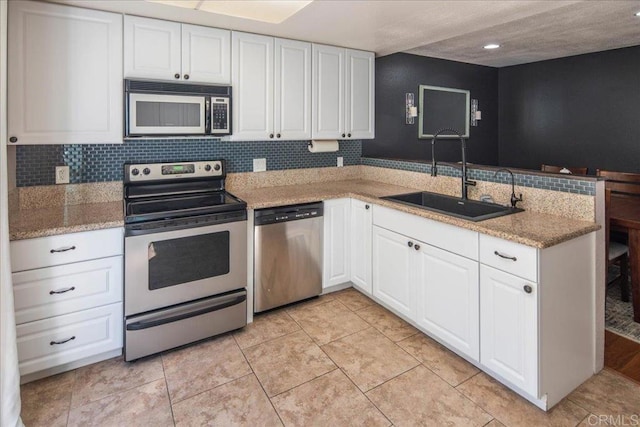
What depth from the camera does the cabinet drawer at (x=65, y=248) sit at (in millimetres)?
1876

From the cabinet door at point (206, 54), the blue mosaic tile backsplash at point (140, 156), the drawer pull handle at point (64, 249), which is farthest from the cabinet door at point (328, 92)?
the drawer pull handle at point (64, 249)

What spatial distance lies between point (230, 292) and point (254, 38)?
6.01ft

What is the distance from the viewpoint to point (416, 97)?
3.95 m

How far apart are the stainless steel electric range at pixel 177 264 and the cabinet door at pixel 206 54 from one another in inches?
27.1

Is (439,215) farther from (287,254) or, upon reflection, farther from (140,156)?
(140,156)

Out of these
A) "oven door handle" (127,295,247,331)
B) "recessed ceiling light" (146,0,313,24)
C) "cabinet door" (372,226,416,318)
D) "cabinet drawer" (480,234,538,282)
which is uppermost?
"recessed ceiling light" (146,0,313,24)

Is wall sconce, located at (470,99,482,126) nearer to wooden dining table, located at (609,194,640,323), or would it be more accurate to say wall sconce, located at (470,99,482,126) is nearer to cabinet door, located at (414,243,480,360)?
wooden dining table, located at (609,194,640,323)

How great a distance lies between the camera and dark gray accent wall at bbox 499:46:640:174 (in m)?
3.80

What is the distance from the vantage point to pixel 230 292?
247 cm

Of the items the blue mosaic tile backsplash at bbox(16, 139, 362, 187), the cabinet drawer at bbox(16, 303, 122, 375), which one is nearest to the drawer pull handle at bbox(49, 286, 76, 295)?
the cabinet drawer at bbox(16, 303, 122, 375)

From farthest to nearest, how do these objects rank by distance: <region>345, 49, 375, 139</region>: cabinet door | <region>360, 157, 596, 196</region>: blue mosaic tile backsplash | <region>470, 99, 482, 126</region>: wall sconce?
<region>470, 99, 482, 126</region>: wall sconce
<region>345, 49, 375, 139</region>: cabinet door
<region>360, 157, 596, 196</region>: blue mosaic tile backsplash

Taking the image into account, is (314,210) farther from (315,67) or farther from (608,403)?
(608,403)

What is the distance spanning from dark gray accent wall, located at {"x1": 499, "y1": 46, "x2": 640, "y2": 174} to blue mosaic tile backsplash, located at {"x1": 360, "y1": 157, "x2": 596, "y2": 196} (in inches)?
94.0

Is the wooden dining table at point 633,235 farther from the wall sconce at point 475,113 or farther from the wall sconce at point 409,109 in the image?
the wall sconce at point 475,113
